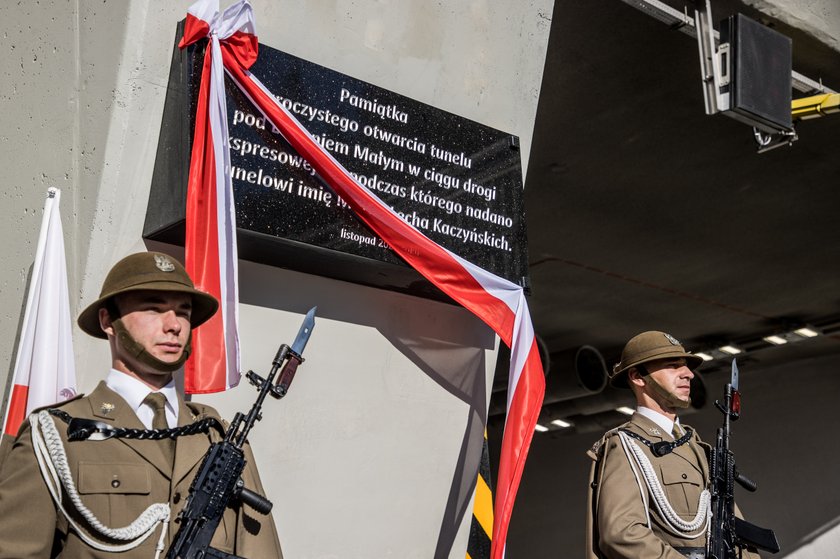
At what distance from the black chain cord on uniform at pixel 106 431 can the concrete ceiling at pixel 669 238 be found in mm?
3950

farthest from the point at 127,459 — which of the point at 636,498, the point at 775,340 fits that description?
the point at 775,340

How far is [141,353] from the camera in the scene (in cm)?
267

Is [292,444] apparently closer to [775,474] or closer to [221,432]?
[221,432]

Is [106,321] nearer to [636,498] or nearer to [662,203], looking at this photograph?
Answer: [636,498]

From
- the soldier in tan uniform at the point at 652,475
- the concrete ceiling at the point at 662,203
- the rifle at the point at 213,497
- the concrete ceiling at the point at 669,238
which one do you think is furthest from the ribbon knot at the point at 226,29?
the concrete ceiling at the point at 662,203

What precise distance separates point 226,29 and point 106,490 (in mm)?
1742

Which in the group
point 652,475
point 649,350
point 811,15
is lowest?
point 652,475

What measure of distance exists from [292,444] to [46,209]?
3.89 ft

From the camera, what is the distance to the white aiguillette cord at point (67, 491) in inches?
97.8

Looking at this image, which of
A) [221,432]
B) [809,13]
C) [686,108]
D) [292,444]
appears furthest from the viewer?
[686,108]

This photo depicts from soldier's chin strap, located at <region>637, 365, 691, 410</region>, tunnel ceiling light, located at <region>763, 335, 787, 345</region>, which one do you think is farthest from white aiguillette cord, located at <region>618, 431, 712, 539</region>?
tunnel ceiling light, located at <region>763, 335, 787, 345</region>

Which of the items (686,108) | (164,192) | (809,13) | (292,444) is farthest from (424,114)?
(686,108)

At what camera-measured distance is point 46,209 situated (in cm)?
343

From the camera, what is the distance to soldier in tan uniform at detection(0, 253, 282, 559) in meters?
2.48
